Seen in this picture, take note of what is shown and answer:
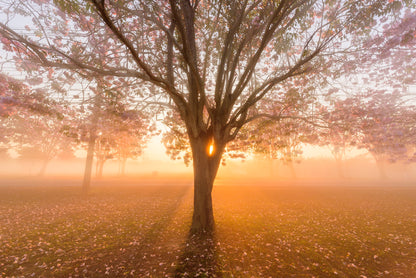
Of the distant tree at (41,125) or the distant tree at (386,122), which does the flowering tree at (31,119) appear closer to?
the distant tree at (41,125)

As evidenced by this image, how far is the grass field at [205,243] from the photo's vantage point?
16.4ft

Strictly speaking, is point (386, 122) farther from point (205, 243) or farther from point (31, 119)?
point (31, 119)

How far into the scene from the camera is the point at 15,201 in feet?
43.2

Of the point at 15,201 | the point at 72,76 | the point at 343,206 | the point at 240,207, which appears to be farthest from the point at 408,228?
the point at 15,201

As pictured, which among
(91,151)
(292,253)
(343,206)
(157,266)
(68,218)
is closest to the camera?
(157,266)

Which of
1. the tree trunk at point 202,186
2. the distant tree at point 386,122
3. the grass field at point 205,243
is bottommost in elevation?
the grass field at point 205,243

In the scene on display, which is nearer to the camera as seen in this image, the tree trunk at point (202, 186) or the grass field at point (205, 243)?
the grass field at point (205, 243)

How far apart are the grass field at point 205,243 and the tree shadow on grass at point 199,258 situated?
0.09 feet

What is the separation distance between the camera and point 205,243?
649 centimetres

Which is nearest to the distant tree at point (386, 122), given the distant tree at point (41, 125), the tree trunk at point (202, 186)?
the tree trunk at point (202, 186)

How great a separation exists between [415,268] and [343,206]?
866 cm

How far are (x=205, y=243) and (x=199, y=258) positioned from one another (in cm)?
101

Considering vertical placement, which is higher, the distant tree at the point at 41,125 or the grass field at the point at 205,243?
the distant tree at the point at 41,125

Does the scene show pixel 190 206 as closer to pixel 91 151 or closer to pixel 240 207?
pixel 240 207
